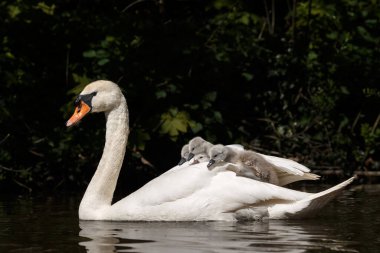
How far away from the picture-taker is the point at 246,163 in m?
8.84

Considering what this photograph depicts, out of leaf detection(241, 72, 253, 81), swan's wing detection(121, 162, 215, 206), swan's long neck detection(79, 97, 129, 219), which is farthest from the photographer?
leaf detection(241, 72, 253, 81)

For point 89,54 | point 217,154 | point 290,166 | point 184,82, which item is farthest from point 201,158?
point 184,82

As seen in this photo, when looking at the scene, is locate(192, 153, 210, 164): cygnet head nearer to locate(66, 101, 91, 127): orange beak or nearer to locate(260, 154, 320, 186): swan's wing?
locate(260, 154, 320, 186): swan's wing

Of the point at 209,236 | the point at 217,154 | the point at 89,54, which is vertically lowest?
the point at 209,236

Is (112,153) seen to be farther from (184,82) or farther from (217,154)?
(184,82)

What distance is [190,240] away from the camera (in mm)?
7047

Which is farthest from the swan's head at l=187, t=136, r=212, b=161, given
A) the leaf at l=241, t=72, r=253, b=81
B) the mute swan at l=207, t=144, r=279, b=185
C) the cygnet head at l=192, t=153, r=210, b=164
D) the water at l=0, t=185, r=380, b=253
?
the leaf at l=241, t=72, r=253, b=81

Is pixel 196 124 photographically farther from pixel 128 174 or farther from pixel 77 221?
pixel 77 221

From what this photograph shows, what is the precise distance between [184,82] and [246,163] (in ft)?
15.5

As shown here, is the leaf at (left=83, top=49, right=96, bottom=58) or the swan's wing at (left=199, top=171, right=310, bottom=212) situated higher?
the leaf at (left=83, top=49, right=96, bottom=58)

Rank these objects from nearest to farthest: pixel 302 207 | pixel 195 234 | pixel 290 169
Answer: pixel 195 234 < pixel 302 207 < pixel 290 169

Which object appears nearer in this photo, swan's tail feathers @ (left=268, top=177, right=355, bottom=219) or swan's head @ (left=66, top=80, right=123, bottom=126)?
swan's tail feathers @ (left=268, top=177, right=355, bottom=219)

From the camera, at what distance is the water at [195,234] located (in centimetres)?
670

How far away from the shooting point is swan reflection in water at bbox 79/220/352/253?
21.8 feet
